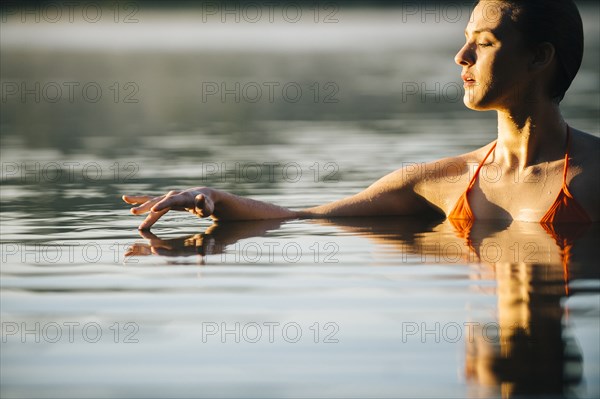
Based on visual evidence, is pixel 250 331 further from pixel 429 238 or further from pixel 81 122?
pixel 81 122

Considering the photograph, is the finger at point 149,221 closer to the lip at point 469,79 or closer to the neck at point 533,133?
the lip at point 469,79

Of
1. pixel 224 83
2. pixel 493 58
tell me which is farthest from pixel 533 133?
pixel 224 83

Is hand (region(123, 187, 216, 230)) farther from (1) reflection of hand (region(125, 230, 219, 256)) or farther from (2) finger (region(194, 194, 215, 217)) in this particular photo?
(1) reflection of hand (region(125, 230, 219, 256))

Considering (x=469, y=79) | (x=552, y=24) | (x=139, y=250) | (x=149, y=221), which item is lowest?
(x=139, y=250)

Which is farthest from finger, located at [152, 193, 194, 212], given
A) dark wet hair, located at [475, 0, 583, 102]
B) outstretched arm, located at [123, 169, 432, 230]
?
dark wet hair, located at [475, 0, 583, 102]

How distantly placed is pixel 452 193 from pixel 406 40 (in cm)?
3823

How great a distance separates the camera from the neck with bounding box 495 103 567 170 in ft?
23.4

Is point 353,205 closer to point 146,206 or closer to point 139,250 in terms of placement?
point 146,206

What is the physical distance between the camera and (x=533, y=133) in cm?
718

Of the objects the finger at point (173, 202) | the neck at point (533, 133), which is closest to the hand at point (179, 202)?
the finger at point (173, 202)

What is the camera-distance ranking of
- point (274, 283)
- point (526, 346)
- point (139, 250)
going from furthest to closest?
point (139, 250) → point (274, 283) → point (526, 346)

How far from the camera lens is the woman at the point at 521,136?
6969 millimetres

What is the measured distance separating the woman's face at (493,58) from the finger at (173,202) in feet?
5.34

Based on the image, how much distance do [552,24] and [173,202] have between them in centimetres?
228
